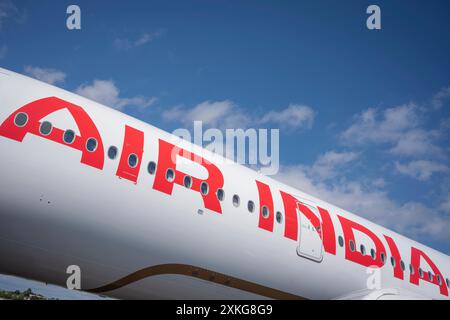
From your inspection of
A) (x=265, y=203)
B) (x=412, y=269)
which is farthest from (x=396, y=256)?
(x=265, y=203)

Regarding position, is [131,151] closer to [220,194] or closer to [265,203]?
[220,194]

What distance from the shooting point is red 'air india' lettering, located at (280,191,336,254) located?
1113cm

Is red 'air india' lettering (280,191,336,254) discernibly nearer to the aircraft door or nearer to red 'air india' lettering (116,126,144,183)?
the aircraft door

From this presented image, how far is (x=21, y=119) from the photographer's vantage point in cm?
757

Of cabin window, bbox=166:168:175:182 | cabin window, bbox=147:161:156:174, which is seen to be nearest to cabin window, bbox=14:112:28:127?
cabin window, bbox=147:161:156:174

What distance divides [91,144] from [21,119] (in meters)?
1.36

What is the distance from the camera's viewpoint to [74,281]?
327 inches

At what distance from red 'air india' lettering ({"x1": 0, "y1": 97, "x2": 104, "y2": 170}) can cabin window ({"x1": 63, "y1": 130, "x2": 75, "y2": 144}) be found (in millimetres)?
59

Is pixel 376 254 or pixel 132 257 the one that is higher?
pixel 376 254

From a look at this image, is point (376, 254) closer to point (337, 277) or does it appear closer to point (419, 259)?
point (337, 277)

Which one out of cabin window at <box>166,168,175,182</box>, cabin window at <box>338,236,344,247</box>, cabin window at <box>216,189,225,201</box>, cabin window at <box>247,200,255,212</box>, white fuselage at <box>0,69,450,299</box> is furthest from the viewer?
cabin window at <box>338,236,344,247</box>

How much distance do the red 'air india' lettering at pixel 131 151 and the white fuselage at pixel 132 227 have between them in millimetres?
50
